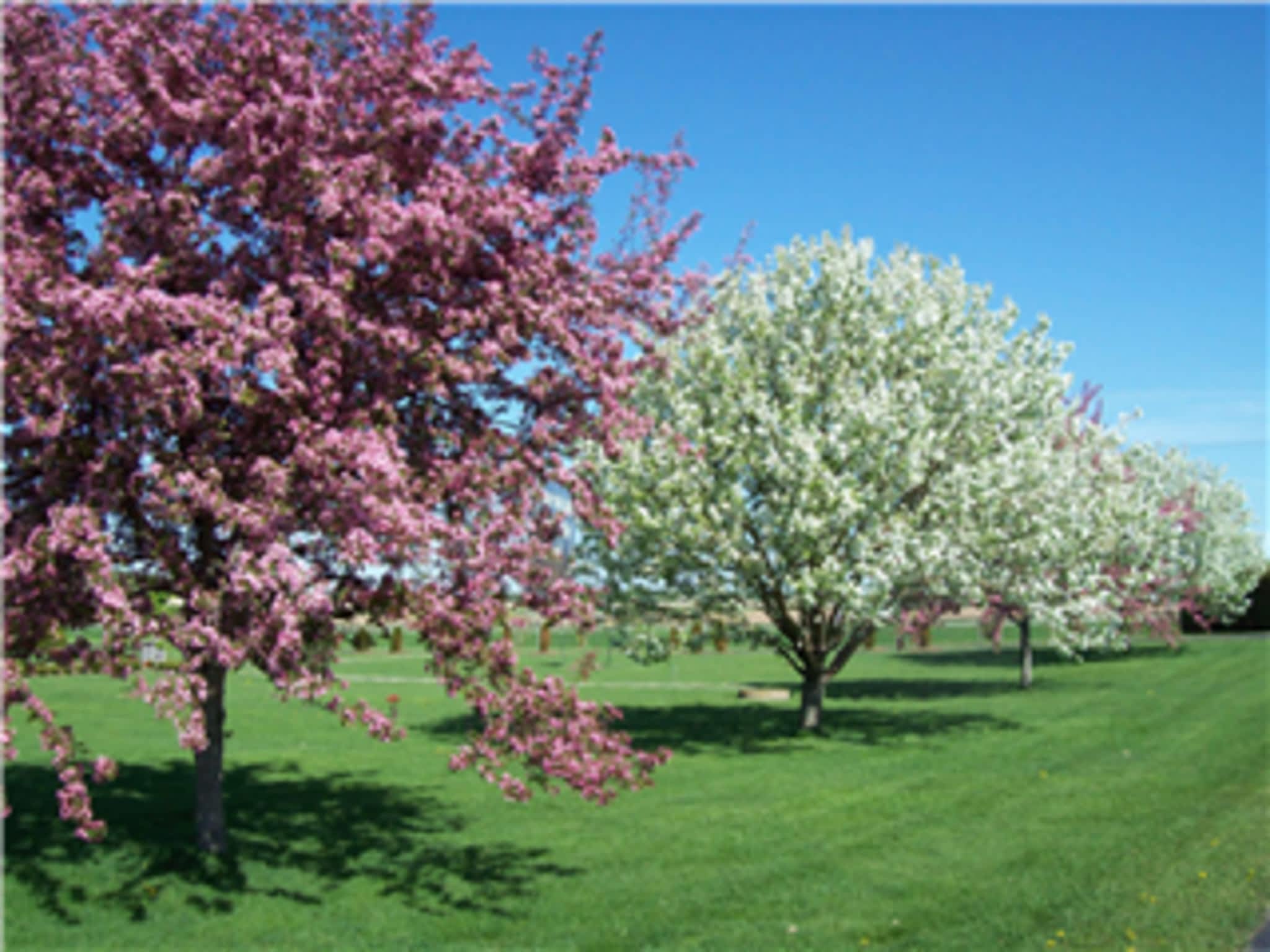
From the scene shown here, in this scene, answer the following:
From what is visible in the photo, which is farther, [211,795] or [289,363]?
[211,795]

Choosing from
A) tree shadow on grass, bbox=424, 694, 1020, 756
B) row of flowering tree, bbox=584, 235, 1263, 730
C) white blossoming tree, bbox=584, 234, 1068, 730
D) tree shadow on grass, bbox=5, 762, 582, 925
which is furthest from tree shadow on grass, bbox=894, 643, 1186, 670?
tree shadow on grass, bbox=5, 762, 582, 925

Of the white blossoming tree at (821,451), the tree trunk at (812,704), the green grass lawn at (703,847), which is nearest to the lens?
the green grass lawn at (703,847)

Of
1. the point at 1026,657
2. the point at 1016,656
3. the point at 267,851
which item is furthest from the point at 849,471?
the point at 1016,656

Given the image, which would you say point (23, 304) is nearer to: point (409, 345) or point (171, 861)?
point (409, 345)

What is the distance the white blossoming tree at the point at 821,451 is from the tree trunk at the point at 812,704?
0.25 feet

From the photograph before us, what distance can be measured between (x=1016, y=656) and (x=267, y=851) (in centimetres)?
4125

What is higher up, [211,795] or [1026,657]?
[1026,657]

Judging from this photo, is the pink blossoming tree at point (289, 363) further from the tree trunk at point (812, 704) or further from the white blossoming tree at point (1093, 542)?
the tree trunk at point (812, 704)

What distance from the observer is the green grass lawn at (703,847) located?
9.16 meters

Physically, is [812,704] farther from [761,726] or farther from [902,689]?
[902,689]

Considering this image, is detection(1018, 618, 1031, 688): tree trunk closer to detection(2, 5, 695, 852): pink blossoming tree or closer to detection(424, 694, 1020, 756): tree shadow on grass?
detection(424, 694, 1020, 756): tree shadow on grass

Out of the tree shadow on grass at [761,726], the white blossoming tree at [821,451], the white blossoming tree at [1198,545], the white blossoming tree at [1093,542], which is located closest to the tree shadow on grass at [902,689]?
the white blossoming tree at [1093,542]

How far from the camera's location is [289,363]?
8133 millimetres

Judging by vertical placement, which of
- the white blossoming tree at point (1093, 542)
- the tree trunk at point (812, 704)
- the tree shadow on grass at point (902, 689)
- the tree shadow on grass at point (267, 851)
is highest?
the white blossoming tree at point (1093, 542)
